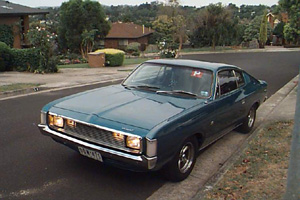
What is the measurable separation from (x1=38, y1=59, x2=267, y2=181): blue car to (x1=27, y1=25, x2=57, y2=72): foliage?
10680 mm

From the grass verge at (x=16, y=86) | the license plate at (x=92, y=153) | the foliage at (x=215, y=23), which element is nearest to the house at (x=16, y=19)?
the grass verge at (x=16, y=86)

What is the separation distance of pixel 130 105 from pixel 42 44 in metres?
12.1

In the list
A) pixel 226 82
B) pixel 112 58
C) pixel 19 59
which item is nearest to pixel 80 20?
pixel 112 58

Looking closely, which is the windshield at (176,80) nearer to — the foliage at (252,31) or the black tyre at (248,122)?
the black tyre at (248,122)

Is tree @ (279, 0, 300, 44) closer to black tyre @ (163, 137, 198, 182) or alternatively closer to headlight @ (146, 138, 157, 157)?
black tyre @ (163, 137, 198, 182)

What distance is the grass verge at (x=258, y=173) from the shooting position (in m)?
3.81

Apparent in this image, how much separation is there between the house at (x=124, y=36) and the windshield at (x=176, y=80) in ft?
160

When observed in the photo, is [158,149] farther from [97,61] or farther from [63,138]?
[97,61]

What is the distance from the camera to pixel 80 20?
33.6 m

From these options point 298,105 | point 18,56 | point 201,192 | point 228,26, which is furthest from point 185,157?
point 228,26

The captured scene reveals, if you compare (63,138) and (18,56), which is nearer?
(63,138)

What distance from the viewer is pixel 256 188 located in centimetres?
396

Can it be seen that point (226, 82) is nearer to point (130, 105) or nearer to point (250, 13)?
point (130, 105)

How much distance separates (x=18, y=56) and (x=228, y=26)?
104ft
